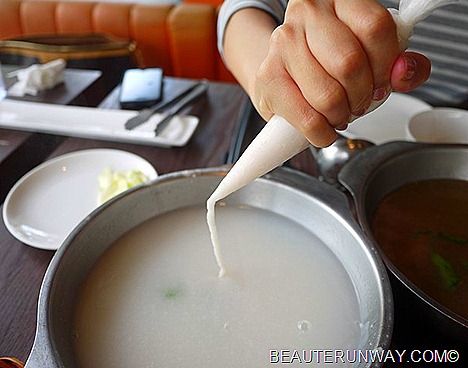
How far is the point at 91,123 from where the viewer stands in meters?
1.35

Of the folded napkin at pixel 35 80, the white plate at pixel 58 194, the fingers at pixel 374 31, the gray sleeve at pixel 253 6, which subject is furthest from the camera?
the folded napkin at pixel 35 80

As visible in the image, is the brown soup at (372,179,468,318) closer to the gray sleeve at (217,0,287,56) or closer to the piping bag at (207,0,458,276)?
the piping bag at (207,0,458,276)

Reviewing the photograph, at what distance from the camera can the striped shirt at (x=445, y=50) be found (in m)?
1.41

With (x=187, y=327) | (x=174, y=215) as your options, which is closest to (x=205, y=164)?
(x=174, y=215)

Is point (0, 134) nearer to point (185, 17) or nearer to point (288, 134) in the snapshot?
point (288, 134)

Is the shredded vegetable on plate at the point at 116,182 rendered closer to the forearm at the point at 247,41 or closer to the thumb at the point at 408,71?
the forearm at the point at 247,41

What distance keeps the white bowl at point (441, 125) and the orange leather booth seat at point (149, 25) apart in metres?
1.47

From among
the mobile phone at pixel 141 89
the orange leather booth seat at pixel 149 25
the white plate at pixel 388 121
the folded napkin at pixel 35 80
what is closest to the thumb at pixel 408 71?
the white plate at pixel 388 121

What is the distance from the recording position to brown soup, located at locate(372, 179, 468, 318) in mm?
776

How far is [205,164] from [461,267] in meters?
0.64

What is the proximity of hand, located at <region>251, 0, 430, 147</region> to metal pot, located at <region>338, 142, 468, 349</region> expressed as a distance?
9.8 inches

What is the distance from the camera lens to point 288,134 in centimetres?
61

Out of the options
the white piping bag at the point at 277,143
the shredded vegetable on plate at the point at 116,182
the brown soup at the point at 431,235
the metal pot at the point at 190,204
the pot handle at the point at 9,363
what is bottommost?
the shredded vegetable on plate at the point at 116,182

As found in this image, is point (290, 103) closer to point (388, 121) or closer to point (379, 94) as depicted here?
point (379, 94)
